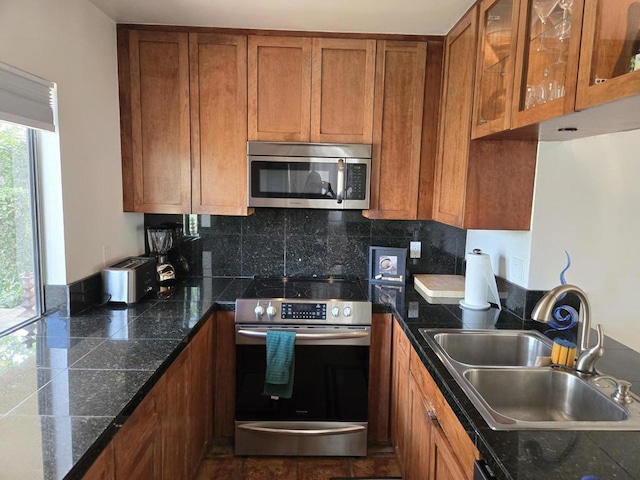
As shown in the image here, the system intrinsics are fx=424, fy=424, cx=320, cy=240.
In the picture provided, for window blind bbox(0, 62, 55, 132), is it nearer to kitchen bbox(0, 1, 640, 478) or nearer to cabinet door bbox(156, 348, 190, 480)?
kitchen bbox(0, 1, 640, 478)

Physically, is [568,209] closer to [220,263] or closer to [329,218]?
[329,218]

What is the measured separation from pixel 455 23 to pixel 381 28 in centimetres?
38

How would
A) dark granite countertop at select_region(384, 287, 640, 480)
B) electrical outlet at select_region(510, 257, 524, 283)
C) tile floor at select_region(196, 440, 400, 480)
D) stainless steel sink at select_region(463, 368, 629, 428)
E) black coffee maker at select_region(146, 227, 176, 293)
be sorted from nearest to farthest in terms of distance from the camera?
dark granite countertop at select_region(384, 287, 640, 480), stainless steel sink at select_region(463, 368, 629, 428), electrical outlet at select_region(510, 257, 524, 283), tile floor at select_region(196, 440, 400, 480), black coffee maker at select_region(146, 227, 176, 293)

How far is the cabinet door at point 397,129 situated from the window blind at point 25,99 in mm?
1578

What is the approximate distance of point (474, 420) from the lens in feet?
3.65

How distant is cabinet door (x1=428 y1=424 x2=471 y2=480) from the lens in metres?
1.25

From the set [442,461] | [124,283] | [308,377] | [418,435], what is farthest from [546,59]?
[124,283]

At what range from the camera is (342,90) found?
2377mm

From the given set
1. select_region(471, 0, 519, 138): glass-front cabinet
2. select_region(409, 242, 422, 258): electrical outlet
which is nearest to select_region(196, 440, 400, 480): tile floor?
select_region(409, 242, 422, 258): electrical outlet

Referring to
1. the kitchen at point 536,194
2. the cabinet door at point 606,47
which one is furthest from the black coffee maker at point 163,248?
the cabinet door at point 606,47

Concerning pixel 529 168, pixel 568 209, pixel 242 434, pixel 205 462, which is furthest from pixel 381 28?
pixel 205 462

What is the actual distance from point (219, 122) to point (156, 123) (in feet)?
1.17

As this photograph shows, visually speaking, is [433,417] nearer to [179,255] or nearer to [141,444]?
[141,444]

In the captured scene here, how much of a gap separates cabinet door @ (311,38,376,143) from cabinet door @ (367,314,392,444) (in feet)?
3.43
